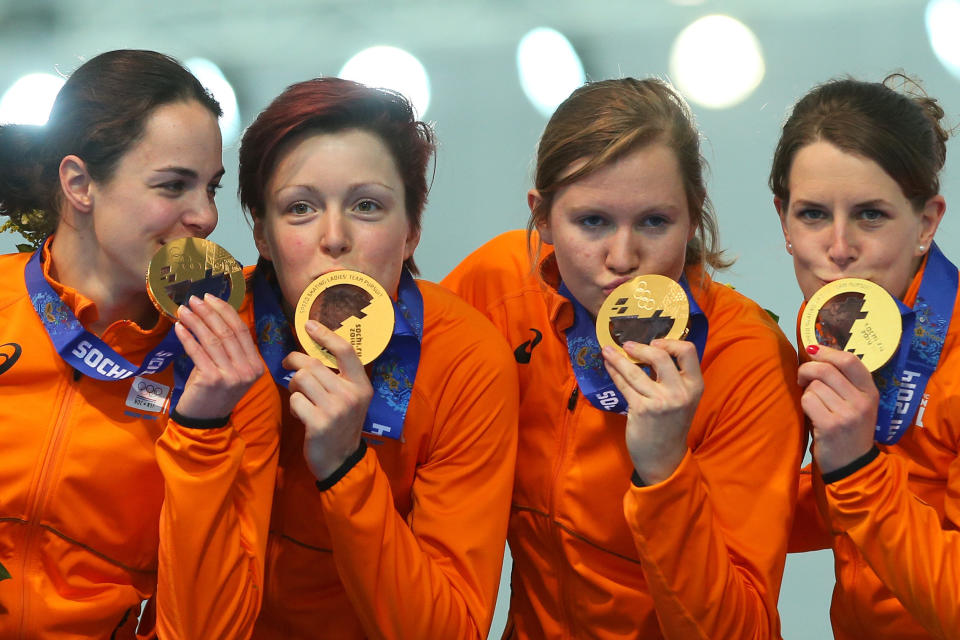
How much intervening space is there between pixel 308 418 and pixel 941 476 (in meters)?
1.23

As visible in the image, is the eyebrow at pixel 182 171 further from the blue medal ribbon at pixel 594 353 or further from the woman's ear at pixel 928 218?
the woman's ear at pixel 928 218

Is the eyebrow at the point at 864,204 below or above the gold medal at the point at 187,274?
above

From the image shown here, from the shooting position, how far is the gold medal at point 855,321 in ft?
6.57

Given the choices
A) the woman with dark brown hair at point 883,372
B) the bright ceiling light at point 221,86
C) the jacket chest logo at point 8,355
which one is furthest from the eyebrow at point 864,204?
the bright ceiling light at point 221,86

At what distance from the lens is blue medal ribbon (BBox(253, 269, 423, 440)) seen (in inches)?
81.7

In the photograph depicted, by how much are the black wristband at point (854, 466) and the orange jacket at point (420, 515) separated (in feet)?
2.00

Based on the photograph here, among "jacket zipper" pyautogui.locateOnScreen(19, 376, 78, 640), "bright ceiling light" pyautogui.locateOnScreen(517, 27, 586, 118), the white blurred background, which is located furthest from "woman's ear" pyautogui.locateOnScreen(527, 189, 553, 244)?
"bright ceiling light" pyautogui.locateOnScreen(517, 27, 586, 118)

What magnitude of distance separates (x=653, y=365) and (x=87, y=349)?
1.07m

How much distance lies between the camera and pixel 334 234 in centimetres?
203

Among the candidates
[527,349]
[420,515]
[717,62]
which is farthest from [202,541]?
[717,62]

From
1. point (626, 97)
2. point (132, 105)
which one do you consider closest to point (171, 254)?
point (132, 105)

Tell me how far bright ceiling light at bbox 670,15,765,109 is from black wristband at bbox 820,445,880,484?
2.75m

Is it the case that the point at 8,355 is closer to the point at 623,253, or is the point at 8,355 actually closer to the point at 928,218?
the point at 623,253

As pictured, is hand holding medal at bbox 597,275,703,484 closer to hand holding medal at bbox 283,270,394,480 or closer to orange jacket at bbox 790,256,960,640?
orange jacket at bbox 790,256,960,640
